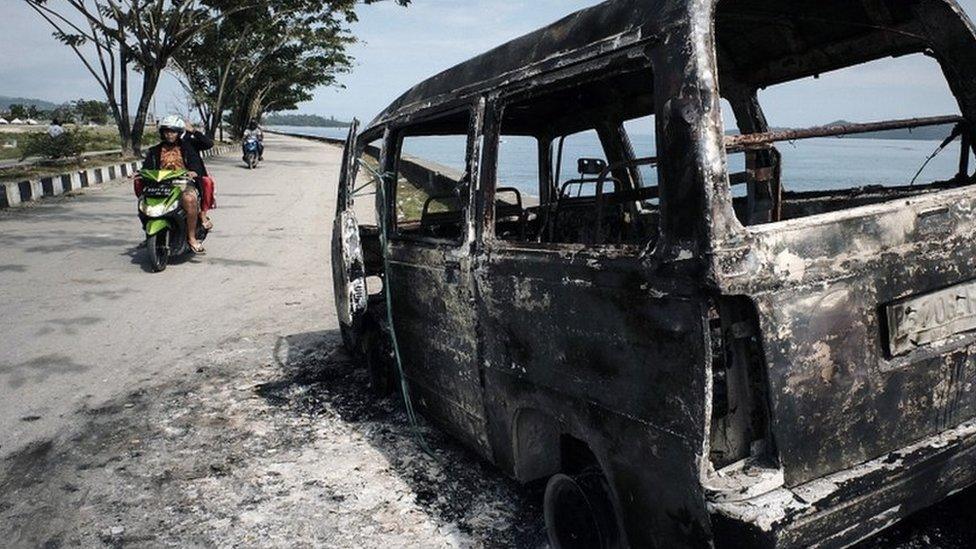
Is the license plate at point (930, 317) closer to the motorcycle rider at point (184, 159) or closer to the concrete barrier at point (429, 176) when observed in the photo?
the motorcycle rider at point (184, 159)

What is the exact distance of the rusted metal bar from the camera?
1.82 meters

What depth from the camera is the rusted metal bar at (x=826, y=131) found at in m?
1.82

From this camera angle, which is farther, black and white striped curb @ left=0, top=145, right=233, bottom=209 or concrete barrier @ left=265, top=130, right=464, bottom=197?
concrete barrier @ left=265, top=130, right=464, bottom=197

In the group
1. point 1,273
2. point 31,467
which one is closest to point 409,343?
point 31,467

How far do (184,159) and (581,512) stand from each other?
754 cm

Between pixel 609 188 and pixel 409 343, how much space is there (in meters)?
1.54

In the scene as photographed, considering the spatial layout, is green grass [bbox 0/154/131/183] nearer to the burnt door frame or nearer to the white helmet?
the white helmet

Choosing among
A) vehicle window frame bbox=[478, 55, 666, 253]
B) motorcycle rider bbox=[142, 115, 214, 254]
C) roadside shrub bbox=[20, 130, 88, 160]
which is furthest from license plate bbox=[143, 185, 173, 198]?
roadside shrub bbox=[20, 130, 88, 160]

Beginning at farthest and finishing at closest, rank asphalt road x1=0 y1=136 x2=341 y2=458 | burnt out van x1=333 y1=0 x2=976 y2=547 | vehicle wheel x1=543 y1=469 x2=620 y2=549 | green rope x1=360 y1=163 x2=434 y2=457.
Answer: asphalt road x1=0 y1=136 x2=341 y2=458
green rope x1=360 y1=163 x2=434 y2=457
vehicle wheel x1=543 y1=469 x2=620 y2=549
burnt out van x1=333 y1=0 x2=976 y2=547

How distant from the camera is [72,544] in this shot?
2652mm

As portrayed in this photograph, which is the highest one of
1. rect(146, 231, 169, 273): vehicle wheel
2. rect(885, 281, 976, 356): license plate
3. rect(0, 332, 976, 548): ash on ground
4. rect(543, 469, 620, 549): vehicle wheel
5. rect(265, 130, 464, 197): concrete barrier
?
rect(265, 130, 464, 197): concrete barrier

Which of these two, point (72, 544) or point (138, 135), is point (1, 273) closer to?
point (72, 544)

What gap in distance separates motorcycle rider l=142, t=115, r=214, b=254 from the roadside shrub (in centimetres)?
1369

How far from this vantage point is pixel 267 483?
3148 millimetres
